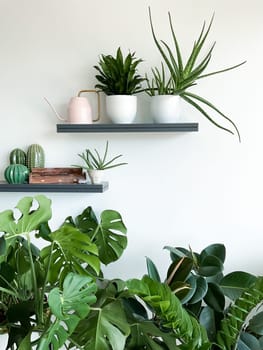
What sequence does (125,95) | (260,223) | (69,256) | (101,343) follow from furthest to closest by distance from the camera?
1. (260,223)
2. (125,95)
3. (69,256)
4. (101,343)

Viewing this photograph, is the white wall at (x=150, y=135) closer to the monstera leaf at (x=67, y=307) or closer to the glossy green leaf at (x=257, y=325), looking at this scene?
the glossy green leaf at (x=257, y=325)

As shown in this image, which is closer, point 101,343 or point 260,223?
point 101,343

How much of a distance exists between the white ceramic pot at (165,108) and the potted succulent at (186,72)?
37 mm

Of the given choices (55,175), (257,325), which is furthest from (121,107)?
(257,325)

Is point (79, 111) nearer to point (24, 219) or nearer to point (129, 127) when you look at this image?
point (129, 127)

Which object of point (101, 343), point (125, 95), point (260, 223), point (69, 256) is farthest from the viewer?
point (260, 223)

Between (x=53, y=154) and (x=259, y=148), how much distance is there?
875mm

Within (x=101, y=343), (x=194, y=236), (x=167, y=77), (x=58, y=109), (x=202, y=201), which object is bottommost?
(x=101, y=343)

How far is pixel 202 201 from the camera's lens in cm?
173

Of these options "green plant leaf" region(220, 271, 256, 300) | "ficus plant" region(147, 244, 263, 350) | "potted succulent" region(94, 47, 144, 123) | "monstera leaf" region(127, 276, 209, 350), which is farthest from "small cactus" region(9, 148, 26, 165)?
"green plant leaf" region(220, 271, 256, 300)

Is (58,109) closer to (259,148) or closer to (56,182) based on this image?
(56,182)

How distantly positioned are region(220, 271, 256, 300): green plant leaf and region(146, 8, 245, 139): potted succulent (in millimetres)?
582

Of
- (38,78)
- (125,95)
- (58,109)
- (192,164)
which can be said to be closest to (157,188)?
(192,164)

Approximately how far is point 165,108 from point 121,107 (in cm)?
17
